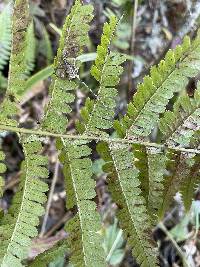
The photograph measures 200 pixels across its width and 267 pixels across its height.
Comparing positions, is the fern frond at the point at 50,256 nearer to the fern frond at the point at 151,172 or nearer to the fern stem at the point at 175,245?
the fern frond at the point at 151,172

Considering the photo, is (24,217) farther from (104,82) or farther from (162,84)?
(162,84)

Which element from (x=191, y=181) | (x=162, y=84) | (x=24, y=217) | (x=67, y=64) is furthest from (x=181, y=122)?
(x=24, y=217)

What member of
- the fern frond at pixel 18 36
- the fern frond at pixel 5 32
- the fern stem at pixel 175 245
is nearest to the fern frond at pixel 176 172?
the fern frond at pixel 18 36

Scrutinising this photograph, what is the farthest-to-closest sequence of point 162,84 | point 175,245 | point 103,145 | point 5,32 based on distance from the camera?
point 5,32 < point 175,245 < point 103,145 < point 162,84

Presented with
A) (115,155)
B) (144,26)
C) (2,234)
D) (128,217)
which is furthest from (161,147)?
(144,26)

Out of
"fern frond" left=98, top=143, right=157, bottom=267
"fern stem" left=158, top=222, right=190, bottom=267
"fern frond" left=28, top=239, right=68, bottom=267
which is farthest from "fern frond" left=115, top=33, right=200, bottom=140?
"fern stem" left=158, top=222, right=190, bottom=267

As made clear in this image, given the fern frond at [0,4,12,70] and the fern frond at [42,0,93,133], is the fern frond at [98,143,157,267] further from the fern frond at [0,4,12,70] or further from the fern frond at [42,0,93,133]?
the fern frond at [0,4,12,70]

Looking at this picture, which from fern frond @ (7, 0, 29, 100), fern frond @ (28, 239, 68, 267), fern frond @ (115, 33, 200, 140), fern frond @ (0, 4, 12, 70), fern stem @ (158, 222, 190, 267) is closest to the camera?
fern frond @ (115, 33, 200, 140)
